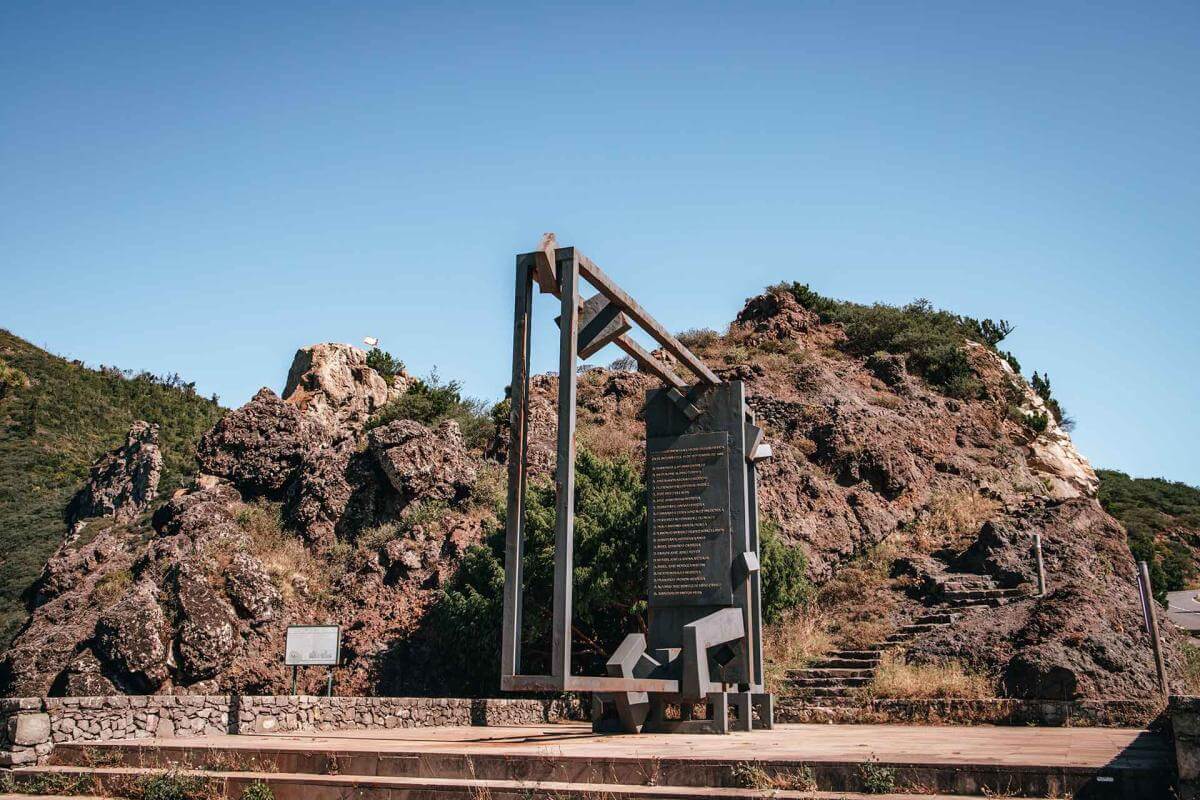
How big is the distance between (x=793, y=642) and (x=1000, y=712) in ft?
16.6

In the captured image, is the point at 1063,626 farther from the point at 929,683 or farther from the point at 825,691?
the point at 825,691

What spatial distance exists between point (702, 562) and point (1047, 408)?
26331mm

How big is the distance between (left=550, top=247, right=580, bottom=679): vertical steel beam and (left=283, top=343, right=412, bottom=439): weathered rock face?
22223mm

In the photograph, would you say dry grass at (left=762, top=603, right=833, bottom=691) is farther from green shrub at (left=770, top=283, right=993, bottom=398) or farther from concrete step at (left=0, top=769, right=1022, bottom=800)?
green shrub at (left=770, top=283, right=993, bottom=398)

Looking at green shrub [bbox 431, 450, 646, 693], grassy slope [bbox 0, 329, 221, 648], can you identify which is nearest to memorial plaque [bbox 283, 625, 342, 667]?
green shrub [bbox 431, 450, 646, 693]

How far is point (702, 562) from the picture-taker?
10820 millimetres

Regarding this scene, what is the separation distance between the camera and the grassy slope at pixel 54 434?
26478mm

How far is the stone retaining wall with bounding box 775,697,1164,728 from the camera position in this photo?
10.7 metres

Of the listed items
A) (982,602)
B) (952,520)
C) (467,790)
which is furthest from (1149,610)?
(952,520)

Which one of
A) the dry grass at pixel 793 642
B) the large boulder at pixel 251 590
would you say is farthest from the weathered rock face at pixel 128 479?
the dry grass at pixel 793 642

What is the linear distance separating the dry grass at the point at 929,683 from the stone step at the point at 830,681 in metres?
0.47

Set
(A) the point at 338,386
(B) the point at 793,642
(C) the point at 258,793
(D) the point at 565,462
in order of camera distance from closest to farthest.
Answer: (C) the point at 258,793
(D) the point at 565,462
(B) the point at 793,642
(A) the point at 338,386

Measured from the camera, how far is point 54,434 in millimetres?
37188

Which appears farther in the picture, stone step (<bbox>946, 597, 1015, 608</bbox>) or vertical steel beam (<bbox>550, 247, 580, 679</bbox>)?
stone step (<bbox>946, 597, 1015, 608</bbox>)
